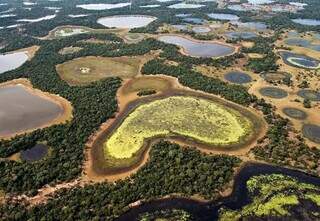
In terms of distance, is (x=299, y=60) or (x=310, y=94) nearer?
(x=310, y=94)

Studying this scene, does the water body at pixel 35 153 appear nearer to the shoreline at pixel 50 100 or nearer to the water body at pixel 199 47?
the shoreline at pixel 50 100

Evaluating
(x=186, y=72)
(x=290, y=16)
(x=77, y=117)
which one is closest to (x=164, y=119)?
(x=77, y=117)

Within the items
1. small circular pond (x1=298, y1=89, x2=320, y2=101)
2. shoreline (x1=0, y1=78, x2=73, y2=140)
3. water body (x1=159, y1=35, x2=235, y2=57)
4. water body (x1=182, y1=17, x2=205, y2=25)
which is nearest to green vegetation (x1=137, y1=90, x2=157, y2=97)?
shoreline (x1=0, y1=78, x2=73, y2=140)

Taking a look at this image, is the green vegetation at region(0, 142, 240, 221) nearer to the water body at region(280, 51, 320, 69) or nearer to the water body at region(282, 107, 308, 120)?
the water body at region(282, 107, 308, 120)

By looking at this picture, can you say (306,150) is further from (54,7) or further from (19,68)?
(54,7)

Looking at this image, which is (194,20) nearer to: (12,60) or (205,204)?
(12,60)

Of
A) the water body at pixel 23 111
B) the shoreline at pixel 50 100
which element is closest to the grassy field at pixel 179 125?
the shoreline at pixel 50 100

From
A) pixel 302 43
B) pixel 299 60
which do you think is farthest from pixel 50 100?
pixel 302 43
